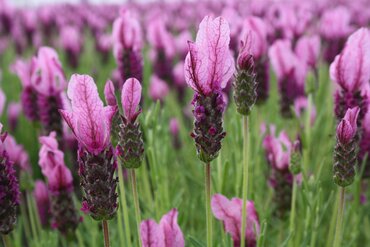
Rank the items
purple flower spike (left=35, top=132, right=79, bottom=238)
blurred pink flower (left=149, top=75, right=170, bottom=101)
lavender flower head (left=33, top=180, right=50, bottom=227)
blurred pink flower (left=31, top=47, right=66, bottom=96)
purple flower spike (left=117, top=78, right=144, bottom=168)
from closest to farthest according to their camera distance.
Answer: purple flower spike (left=117, top=78, right=144, bottom=168)
purple flower spike (left=35, top=132, right=79, bottom=238)
blurred pink flower (left=31, top=47, right=66, bottom=96)
lavender flower head (left=33, top=180, right=50, bottom=227)
blurred pink flower (left=149, top=75, right=170, bottom=101)

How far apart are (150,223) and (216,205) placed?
0.29 m

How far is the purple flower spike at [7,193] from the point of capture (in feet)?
3.80

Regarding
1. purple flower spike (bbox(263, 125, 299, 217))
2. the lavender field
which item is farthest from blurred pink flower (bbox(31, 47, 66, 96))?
purple flower spike (bbox(263, 125, 299, 217))

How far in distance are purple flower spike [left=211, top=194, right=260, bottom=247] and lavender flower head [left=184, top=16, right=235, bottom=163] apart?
0.34 m

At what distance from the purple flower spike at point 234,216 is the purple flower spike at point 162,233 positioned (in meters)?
0.20

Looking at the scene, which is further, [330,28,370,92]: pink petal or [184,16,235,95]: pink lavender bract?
[330,28,370,92]: pink petal

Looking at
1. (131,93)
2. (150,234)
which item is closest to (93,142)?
(131,93)

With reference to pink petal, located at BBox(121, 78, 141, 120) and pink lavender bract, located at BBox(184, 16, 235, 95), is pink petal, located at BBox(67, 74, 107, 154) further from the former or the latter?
pink lavender bract, located at BBox(184, 16, 235, 95)

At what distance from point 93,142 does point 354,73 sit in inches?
30.7

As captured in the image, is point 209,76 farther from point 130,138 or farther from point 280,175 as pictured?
point 280,175

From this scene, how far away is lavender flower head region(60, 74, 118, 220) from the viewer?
1.00 meters

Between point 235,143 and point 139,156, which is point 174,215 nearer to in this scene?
point 139,156

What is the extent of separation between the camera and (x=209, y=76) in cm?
104

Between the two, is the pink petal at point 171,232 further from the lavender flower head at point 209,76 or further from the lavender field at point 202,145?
the lavender flower head at point 209,76
